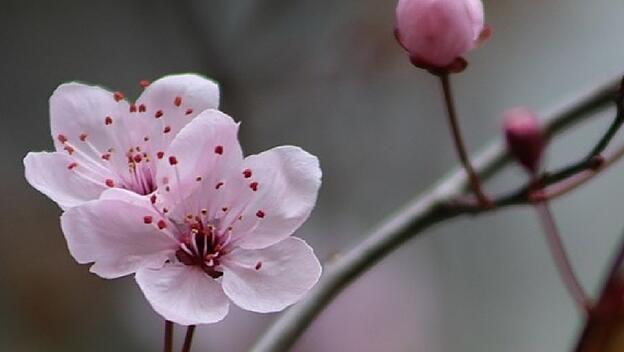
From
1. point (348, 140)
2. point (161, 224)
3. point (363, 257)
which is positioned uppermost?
point (161, 224)

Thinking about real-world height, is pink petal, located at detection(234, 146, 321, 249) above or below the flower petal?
below

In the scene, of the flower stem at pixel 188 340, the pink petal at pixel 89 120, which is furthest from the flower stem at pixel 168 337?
the pink petal at pixel 89 120

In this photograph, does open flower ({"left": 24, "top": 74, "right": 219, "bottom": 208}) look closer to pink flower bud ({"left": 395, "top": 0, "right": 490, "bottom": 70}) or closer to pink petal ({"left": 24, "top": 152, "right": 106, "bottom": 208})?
pink petal ({"left": 24, "top": 152, "right": 106, "bottom": 208})

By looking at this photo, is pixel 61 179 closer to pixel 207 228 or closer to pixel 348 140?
pixel 207 228

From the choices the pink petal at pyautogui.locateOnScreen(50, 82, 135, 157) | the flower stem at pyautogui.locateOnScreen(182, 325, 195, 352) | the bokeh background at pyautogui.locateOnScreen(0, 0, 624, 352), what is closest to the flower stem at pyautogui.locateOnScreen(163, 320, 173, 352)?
the flower stem at pyautogui.locateOnScreen(182, 325, 195, 352)

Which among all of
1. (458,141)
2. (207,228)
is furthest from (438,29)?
(207,228)

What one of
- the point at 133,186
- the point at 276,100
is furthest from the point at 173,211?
the point at 276,100

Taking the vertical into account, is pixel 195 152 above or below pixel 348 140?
above

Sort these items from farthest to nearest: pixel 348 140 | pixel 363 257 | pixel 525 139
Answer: pixel 348 140
pixel 363 257
pixel 525 139
